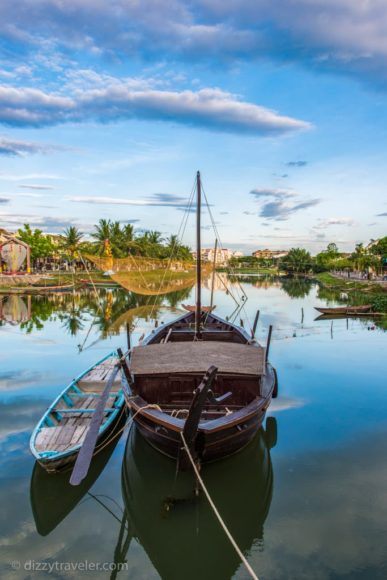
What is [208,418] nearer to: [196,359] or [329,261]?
[196,359]

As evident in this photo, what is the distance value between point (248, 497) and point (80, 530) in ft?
10.0

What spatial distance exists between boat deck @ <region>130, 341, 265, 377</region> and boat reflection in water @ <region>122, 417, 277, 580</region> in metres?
1.80

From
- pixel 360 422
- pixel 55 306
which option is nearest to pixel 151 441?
pixel 360 422

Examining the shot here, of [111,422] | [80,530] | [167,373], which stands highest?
[167,373]

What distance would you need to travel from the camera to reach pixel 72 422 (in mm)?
8773

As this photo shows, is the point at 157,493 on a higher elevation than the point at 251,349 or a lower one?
lower

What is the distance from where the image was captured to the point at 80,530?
6.38 metres

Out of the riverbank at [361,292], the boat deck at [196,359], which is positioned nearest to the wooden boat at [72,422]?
the boat deck at [196,359]

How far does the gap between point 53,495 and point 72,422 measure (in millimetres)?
1784

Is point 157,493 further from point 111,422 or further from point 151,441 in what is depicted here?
point 111,422

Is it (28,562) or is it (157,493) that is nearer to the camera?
(28,562)

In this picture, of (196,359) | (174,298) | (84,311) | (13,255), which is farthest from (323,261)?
(196,359)

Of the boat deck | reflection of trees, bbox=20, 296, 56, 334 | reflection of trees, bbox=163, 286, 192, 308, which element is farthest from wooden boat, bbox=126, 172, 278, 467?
reflection of trees, bbox=163, 286, 192, 308

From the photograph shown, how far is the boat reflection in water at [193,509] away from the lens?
581cm
